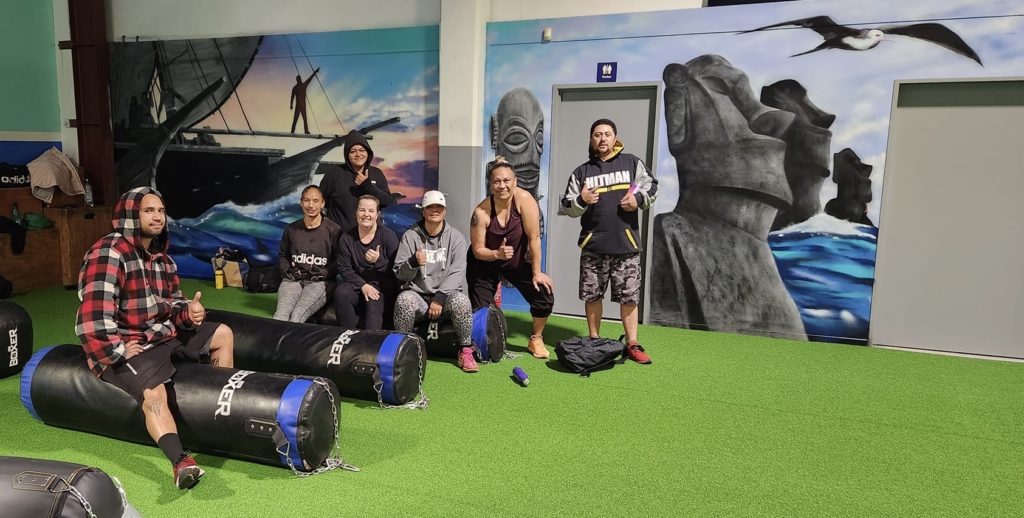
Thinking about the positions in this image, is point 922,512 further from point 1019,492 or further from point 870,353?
point 870,353

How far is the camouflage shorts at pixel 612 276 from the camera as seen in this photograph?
405cm

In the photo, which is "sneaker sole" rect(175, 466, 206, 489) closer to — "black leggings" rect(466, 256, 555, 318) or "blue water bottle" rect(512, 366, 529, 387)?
"blue water bottle" rect(512, 366, 529, 387)

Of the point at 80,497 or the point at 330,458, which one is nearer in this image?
the point at 80,497

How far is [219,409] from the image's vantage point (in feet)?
8.38

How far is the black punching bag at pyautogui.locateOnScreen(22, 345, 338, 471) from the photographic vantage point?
2480 millimetres

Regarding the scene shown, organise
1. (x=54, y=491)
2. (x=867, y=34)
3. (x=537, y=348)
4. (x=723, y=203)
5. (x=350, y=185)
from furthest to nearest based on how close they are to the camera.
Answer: (x=723, y=203) → (x=350, y=185) → (x=867, y=34) → (x=537, y=348) → (x=54, y=491)

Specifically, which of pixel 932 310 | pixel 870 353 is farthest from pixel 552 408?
pixel 932 310

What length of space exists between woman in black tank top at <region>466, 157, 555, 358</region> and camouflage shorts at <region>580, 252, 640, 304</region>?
0.26 metres

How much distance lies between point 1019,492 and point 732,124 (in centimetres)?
310

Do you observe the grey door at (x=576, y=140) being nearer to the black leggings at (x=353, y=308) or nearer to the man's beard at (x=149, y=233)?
the black leggings at (x=353, y=308)

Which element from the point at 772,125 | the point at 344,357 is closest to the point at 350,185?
the point at 344,357

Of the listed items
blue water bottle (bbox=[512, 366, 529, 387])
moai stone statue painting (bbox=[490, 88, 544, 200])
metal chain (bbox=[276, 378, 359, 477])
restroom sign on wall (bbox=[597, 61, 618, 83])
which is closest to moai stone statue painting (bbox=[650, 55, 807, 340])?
restroom sign on wall (bbox=[597, 61, 618, 83])

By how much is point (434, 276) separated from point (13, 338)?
2425 mm

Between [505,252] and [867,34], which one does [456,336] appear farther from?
[867,34]
